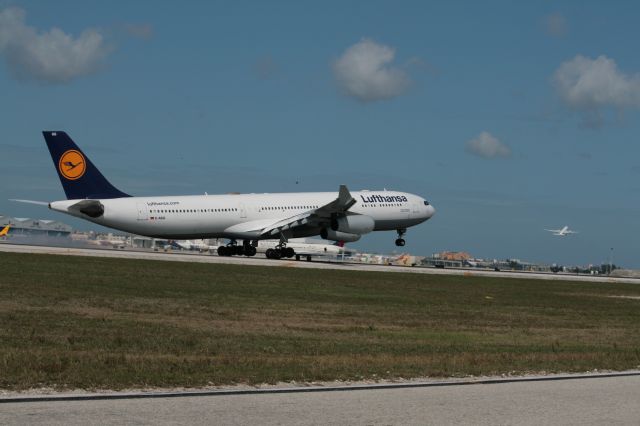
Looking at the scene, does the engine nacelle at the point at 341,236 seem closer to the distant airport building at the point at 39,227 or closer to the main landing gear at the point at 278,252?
the main landing gear at the point at 278,252

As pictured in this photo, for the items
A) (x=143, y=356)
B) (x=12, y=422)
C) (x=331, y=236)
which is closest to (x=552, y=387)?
(x=143, y=356)

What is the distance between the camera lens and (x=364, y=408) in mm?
12977

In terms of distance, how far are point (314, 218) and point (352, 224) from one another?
2917 millimetres

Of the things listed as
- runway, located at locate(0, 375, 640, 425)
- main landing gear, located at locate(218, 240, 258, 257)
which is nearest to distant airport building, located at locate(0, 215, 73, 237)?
main landing gear, located at locate(218, 240, 258, 257)

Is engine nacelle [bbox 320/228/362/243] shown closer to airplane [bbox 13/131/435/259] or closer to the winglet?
airplane [bbox 13/131/435/259]

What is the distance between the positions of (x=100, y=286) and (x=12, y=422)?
26314 mm

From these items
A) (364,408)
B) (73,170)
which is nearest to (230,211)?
(73,170)

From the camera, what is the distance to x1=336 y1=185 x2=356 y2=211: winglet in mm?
65562

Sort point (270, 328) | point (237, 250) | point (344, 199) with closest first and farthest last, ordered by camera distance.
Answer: point (270, 328)
point (344, 199)
point (237, 250)

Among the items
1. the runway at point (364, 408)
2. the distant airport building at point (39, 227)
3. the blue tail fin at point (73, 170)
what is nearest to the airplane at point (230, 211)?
the blue tail fin at point (73, 170)

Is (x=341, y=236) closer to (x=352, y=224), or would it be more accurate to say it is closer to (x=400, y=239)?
(x=352, y=224)

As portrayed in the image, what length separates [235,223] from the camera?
68562 millimetres

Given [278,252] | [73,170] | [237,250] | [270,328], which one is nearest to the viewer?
[270,328]

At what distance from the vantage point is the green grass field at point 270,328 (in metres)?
16.4
